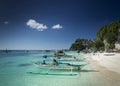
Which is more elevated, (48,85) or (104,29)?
(104,29)

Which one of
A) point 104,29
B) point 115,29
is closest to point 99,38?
point 104,29

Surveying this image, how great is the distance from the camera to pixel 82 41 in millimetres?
84375

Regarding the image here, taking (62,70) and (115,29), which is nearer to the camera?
(62,70)

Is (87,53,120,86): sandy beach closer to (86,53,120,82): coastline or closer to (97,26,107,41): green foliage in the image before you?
(86,53,120,82): coastline

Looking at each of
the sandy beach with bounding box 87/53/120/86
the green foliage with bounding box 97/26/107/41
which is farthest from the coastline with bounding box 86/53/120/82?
the green foliage with bounding box 97/26/107/41

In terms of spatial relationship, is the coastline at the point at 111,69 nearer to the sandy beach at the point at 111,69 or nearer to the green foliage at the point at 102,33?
the sandy beach at the point at 111,69

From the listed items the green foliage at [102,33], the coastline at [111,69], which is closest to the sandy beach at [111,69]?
the coastline at [111,69]

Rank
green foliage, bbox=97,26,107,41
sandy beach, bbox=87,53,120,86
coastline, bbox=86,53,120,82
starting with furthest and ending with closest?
green foliage, bbox=97,26,107,41, coastline, bbox=86,53,120,82, sandy beach, bbox=87,53,120,86

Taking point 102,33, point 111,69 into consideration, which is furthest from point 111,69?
point 102,33

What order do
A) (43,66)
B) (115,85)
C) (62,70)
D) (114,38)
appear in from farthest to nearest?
(114,38) < (43,66) < (62,70) < (115,85)

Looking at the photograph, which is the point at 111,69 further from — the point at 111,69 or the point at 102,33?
the point at 102,33

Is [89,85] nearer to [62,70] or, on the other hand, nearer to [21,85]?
[21,85]

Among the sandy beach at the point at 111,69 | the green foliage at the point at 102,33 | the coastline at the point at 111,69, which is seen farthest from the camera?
the green foliage at the point at 102,33

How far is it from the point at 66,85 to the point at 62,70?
465cm
